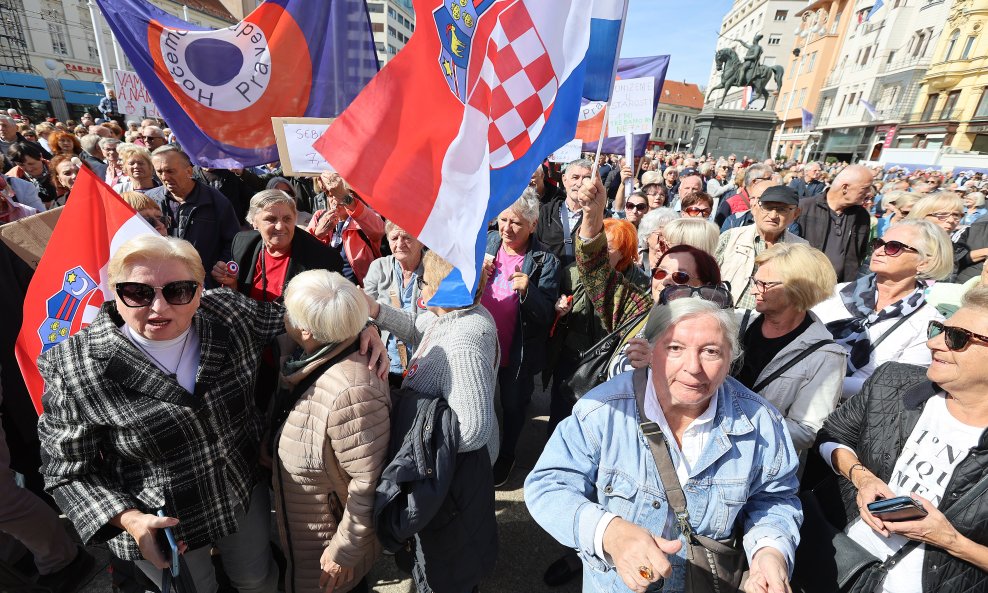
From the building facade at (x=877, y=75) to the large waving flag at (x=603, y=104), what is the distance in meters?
37.8

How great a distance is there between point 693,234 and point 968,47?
157 ft

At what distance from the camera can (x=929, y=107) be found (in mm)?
35094

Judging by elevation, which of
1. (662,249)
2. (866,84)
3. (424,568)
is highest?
(866,84)

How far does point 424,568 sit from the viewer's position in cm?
198

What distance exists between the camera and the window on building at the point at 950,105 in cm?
3281

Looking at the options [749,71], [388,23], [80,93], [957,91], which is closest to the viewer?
[749,71]

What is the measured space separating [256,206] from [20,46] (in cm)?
4879


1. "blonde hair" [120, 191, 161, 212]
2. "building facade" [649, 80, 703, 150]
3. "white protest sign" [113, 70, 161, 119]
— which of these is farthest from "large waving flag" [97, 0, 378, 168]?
"building facade" [649, 80, 703, 150]

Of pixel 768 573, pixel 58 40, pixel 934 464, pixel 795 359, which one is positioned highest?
pixel 58 40

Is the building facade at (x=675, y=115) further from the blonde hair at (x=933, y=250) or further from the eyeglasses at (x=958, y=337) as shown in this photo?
the eyeglasses at (x=958, y=337)

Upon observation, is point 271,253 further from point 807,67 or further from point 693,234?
point 807,67

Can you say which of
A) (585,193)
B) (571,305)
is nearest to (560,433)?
(585,193)

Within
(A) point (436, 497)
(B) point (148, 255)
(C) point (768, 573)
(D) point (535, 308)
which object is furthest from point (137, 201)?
(C) point (768, 573)

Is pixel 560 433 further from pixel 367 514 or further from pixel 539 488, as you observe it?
pixel 367 514
